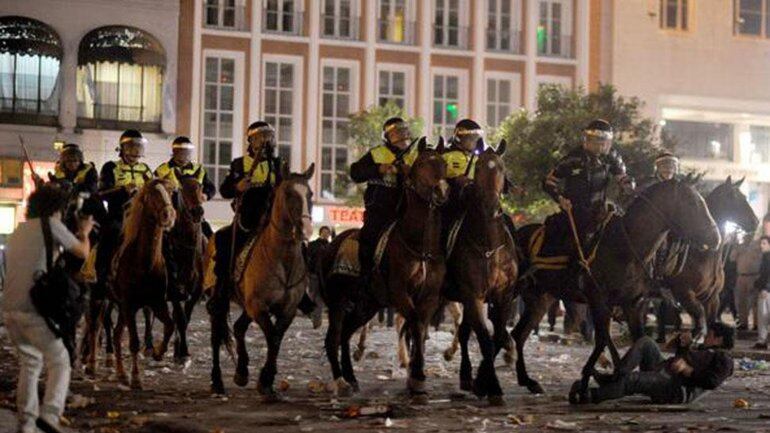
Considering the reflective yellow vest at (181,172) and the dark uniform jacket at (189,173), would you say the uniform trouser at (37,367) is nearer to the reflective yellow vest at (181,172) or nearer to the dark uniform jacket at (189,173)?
the dark uniform jacket at (189,173)

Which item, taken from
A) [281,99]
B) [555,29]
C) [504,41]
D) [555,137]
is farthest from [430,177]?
[555,29]

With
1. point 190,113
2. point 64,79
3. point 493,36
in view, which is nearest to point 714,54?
point 493,36

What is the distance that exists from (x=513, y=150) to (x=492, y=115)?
629 inches

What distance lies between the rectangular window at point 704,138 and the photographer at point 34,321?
55.2 metres

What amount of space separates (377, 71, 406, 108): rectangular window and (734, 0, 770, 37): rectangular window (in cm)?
1590

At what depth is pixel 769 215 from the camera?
29.3 m

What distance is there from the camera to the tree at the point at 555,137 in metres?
48.0

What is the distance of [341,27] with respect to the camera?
2462 inches

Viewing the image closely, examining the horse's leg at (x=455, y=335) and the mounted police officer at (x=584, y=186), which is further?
the horse's leg at (x=455, y=335)

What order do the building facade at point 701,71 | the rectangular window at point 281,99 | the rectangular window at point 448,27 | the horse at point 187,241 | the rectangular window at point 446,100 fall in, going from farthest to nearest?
the rectangular window at point 448,27, the rectangular window at point 446,100, the building facade at point 701,71, the rectangular window at point 281,99, the horse at point 187,241

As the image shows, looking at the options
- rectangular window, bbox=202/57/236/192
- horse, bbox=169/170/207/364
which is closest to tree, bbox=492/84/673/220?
rectangular window, bbox=202/57/236/192

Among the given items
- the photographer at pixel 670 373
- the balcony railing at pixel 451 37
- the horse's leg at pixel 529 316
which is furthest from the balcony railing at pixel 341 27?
the photographer at pixel 670 373

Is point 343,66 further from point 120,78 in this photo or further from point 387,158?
point 387,158

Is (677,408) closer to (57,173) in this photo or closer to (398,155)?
(398,155)
